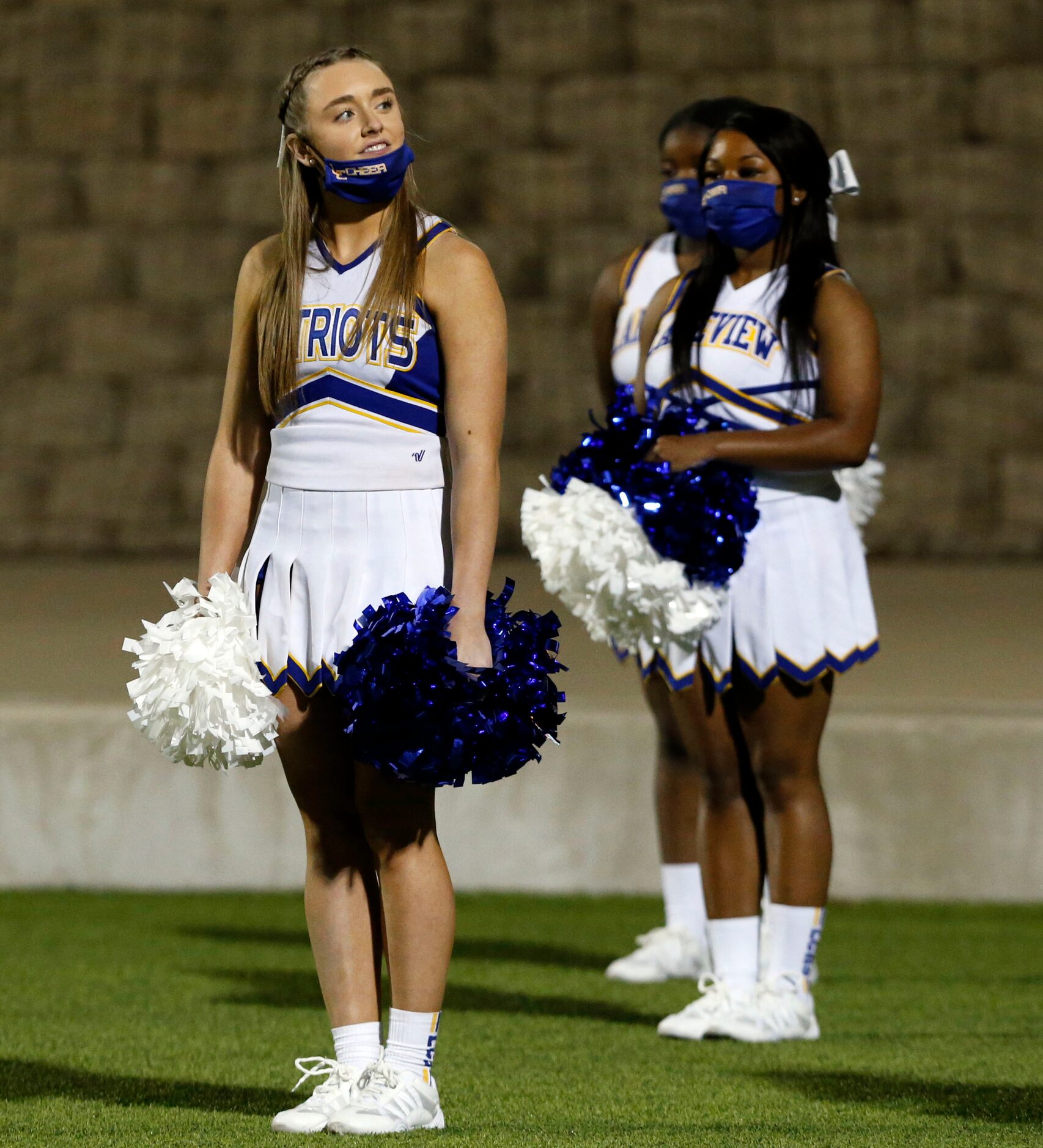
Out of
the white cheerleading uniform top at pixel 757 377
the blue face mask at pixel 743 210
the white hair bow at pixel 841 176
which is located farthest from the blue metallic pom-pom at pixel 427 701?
the white hair bow at pixel 841 176

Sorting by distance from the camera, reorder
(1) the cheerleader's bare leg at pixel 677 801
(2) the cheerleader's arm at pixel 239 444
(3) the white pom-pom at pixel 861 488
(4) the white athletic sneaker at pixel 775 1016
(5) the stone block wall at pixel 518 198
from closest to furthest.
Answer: (2) the cheerleader's arm at pixel 239 444, (4) the white athletic sneaker at pixel 775 1016, (3) the white pom-pom at pixel 861 488, (1) the cheerleader's bare leg at pixel 677 801, (5) the stone block wall at pixel 518 198

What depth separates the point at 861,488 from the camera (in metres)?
3.82

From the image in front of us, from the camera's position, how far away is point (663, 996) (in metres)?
3.72

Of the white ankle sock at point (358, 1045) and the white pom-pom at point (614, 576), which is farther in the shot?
the white pom-pom at point (614, 576)

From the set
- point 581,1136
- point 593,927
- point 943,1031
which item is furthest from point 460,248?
point 593,927

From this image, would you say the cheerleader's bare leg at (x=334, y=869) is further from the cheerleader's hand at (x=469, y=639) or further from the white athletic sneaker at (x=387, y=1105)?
the cheerleader's hand at (x=469, y=639)

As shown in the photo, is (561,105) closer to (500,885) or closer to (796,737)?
(500,885)

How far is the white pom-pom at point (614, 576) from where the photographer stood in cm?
309

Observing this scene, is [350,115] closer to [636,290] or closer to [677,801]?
[636,290]

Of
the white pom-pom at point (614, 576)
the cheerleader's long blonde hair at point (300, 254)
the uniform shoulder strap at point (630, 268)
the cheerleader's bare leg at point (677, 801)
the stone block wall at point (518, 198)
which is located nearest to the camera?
the cheerleader's long blonde hair at point (300, 254)

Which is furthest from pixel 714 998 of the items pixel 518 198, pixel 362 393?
pixel 518 198

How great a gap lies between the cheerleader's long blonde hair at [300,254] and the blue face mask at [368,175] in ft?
0.07

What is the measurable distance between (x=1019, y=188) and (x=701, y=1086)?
6829 mm

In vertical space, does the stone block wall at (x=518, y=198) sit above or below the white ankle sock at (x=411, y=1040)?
above
